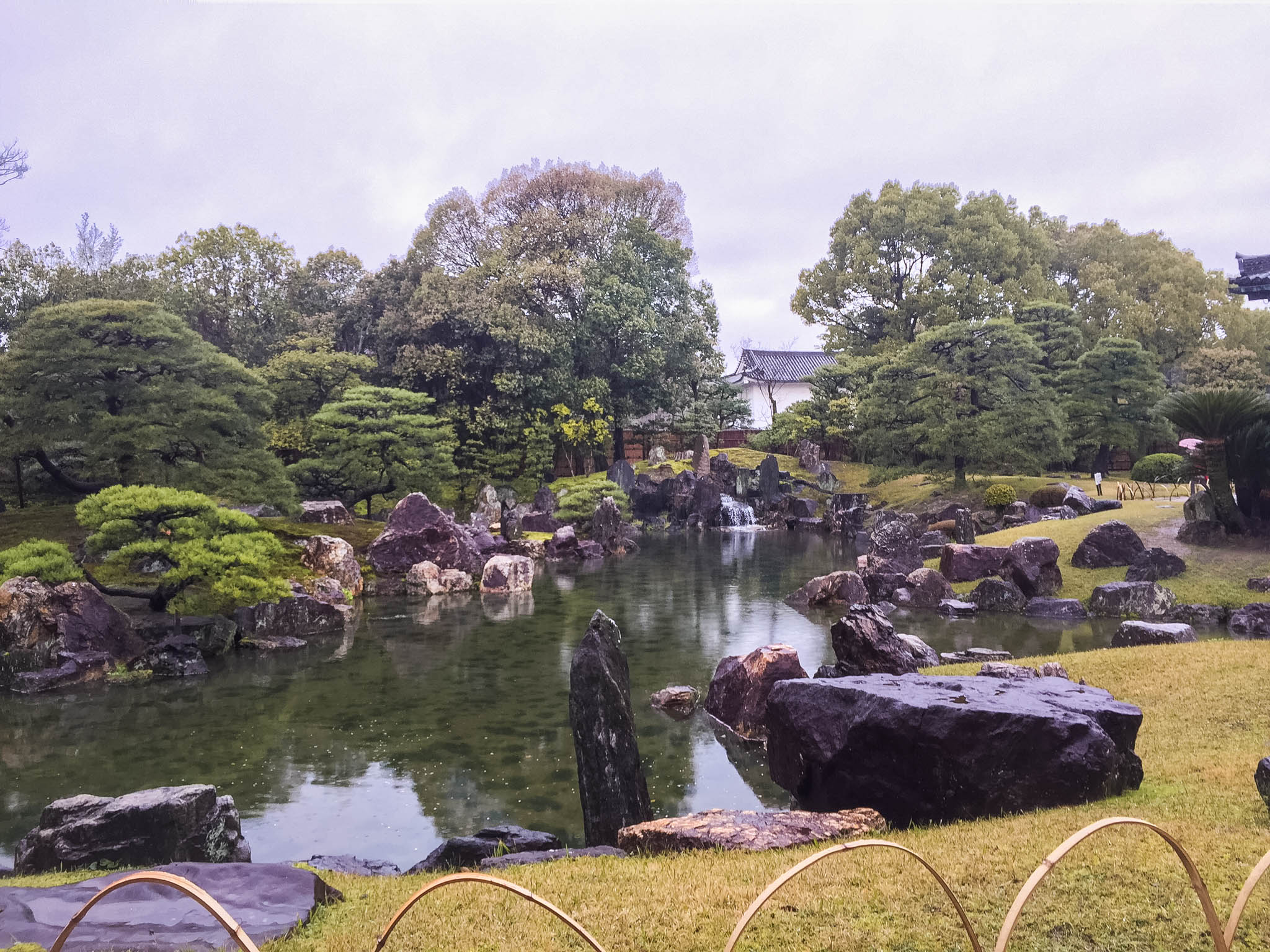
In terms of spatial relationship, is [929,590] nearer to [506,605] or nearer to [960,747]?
[506,605]

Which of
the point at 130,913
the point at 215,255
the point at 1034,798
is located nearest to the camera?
the point at 130,913

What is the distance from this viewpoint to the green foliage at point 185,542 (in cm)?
1565

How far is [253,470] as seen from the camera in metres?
22.1

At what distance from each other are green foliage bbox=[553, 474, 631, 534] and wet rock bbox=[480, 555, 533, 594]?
390 inches

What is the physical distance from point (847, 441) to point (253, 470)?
115 feet

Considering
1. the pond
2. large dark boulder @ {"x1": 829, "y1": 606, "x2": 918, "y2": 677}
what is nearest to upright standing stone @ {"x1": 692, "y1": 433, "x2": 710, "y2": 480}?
the pond

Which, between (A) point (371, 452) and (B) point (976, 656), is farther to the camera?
(A) point (371, 452)

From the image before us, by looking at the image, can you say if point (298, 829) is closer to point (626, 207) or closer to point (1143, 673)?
point (1143, 673)

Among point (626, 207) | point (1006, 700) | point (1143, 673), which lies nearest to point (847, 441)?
point (626, 207)

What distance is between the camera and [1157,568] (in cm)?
1814

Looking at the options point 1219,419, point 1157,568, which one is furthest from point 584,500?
point 1219,419

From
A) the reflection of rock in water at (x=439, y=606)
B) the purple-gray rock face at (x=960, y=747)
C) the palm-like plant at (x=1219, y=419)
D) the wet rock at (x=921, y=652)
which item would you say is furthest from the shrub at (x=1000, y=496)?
the purple-gray rock face at (x=960, y=747)

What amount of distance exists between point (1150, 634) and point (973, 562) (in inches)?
263

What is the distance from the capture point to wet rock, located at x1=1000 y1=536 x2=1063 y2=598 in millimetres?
18953
